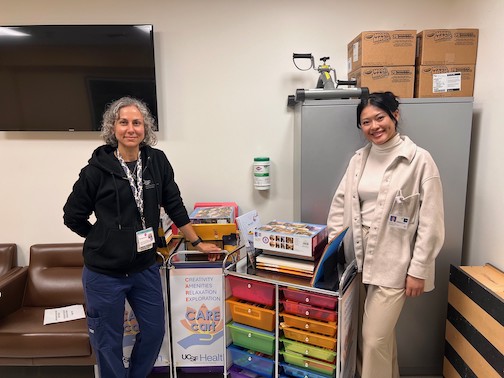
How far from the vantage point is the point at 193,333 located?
2129 millimetres

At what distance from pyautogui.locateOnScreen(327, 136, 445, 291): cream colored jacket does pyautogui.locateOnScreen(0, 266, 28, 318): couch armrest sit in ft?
7.16

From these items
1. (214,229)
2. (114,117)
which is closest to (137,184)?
(114,117)

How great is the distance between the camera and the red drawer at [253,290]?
6.21 ft

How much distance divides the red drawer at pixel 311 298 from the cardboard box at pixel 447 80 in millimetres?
1282

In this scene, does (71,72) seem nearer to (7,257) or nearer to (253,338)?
(7,257)

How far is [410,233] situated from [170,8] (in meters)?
2.08

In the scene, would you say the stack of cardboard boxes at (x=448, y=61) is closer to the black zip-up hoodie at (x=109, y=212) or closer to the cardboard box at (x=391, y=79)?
the cardboard box at (x=391, y=79)

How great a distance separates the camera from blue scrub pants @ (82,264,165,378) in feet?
5.84

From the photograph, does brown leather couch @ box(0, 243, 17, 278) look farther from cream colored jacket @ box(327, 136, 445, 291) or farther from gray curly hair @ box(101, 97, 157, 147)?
cream colored jacket @ box(327, 136, 445, 291)

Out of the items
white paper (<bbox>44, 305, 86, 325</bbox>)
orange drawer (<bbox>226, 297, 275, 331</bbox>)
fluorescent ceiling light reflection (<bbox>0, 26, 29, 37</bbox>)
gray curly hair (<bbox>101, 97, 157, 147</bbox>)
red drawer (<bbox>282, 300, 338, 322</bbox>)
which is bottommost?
white paper (<bbox>44, 305, 86, 325</bbox>)

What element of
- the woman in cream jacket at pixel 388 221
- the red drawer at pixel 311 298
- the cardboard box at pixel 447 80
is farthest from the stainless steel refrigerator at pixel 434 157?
the red drawer at pixel 311 298

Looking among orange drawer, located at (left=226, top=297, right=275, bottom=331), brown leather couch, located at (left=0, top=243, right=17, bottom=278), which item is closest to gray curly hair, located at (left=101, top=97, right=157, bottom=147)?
orange drawer, located at (left=226, top=297, right=275, bottom=331)

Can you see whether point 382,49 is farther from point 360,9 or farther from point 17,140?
point 17,140

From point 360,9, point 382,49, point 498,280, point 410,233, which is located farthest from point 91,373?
point 360,9
